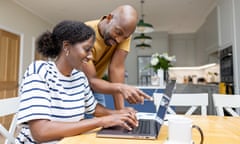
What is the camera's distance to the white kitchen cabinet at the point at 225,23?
3.31 m

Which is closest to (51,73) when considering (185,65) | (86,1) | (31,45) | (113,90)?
(113,90)

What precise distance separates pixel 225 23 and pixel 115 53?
2.94 meters

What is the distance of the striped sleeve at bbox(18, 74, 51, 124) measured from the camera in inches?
30.2

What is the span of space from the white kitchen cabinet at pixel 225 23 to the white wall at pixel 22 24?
394 centimetres

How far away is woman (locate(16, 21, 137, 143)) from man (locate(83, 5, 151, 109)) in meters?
0.09

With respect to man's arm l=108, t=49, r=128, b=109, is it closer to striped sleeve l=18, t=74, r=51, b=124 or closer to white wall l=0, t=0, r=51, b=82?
striped sleeve l=18, t=74, r=51, b=124

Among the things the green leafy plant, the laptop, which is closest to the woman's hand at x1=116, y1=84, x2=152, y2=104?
the laptop

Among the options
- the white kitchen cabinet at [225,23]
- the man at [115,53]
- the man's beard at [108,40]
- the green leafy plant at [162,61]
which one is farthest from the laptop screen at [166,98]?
the white kitchen cabinet at [225,23]

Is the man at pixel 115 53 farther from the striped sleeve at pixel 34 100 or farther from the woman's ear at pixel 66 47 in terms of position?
the striped sleeve at pixel 34 100

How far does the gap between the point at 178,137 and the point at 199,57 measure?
19.3 ft

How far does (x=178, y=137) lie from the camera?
0.68 meters

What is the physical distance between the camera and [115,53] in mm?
1385

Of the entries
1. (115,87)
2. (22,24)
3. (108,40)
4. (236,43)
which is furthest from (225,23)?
(22,24)

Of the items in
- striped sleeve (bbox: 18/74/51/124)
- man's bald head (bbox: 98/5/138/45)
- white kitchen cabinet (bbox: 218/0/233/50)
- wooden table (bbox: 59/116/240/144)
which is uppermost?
white kitchen cabinet (bbox: 218/0/233/50)
